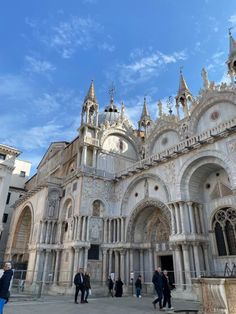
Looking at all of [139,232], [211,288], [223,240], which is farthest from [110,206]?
[211,288]

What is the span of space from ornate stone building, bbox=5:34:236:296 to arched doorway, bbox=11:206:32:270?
0.12 meters

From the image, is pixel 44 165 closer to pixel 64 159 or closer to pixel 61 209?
pixel 64 159

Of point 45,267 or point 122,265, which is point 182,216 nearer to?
point 122,265

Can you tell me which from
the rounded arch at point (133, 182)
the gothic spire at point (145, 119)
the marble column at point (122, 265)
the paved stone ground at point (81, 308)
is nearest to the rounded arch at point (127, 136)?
the gothic spire at point (145, 119)

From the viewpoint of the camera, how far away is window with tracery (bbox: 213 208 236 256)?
14.8m

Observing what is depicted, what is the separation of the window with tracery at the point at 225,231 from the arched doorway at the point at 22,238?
2054 cm

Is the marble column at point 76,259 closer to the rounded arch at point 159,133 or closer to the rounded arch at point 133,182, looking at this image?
the rounded arch at point 133,182

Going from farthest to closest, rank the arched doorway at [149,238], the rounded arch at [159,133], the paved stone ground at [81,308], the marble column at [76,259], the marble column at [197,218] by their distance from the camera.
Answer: the rounded arch at [159,133]
the arched doorway at [149,238]
the marble column at [76,259]
the marble column at [197,218]
the paved stone ground at [81,308]

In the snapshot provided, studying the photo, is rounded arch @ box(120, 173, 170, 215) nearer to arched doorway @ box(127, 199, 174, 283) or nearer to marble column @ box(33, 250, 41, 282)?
arched doorway @ box(127, 199, 174, 283)

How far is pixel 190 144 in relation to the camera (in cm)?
1689

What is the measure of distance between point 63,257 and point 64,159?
36.5ft

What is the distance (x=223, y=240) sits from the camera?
15.2 meters

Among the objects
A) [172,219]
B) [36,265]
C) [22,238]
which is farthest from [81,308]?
[22,238]

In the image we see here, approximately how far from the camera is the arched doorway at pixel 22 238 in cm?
2770
